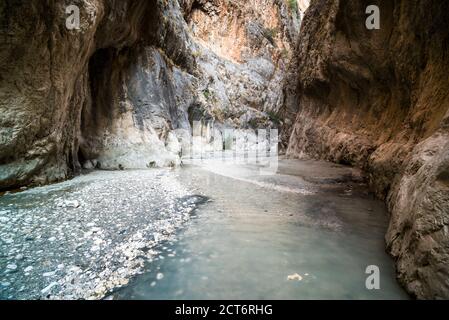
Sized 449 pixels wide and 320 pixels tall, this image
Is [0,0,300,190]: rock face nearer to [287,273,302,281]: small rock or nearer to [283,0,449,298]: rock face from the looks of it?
[287,273,302,281]: small rock

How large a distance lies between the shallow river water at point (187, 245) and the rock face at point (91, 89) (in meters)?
1.46

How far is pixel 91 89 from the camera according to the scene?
40.2ft

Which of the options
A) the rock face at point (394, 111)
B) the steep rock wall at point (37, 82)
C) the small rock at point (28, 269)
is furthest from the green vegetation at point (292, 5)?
the small rock at point (28, 269)

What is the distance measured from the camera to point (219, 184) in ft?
30.6

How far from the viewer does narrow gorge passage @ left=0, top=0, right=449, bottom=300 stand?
3.18 m

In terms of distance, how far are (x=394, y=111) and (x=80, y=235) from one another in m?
9.00

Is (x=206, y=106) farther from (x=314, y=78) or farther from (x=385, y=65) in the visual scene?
(x=385, y=65)

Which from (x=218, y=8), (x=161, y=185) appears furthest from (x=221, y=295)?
(x=218, y=8)

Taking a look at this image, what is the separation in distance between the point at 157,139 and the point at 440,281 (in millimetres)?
12273

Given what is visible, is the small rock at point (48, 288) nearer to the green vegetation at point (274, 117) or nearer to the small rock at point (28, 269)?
the small rock at point (28, 269)

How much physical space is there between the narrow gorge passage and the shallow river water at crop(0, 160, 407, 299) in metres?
0.03

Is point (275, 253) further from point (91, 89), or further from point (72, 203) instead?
point (91, 89)

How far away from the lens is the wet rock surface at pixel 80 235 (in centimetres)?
310

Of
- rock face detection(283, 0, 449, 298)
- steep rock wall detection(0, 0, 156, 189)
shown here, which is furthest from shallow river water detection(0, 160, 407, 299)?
steep rock wall detection(0, 0, 156, 189)
